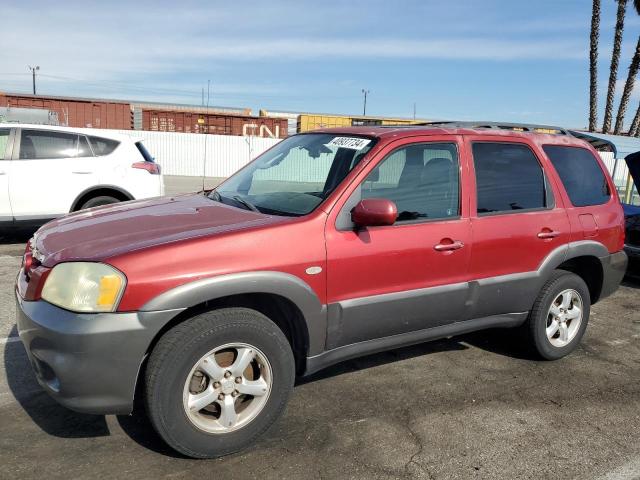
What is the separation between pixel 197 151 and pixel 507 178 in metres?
22.6

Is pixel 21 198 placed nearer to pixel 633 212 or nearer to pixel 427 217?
pixel 427 217

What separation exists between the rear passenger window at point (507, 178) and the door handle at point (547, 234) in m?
0.20

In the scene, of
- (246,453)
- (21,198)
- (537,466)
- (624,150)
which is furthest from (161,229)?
(624,150)

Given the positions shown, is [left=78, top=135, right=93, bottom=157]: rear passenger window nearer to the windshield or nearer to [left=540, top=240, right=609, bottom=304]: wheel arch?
the windshield

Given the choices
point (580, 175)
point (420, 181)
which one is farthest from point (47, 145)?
point (580, 175)

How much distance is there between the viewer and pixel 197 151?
25.1m

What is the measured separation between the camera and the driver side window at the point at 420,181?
11.2 feet

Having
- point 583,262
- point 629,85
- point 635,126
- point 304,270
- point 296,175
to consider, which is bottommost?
point 583,262

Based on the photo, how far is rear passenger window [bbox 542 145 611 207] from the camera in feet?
14.1

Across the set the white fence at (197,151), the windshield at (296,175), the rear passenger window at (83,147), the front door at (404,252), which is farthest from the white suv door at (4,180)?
the white fence at (197,151)

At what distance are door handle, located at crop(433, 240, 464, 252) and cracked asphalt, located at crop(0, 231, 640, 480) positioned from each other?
100 cm

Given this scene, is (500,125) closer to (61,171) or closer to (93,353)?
(93,353)

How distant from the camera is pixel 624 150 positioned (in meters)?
10.5

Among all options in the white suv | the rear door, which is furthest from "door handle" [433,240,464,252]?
the white suv
